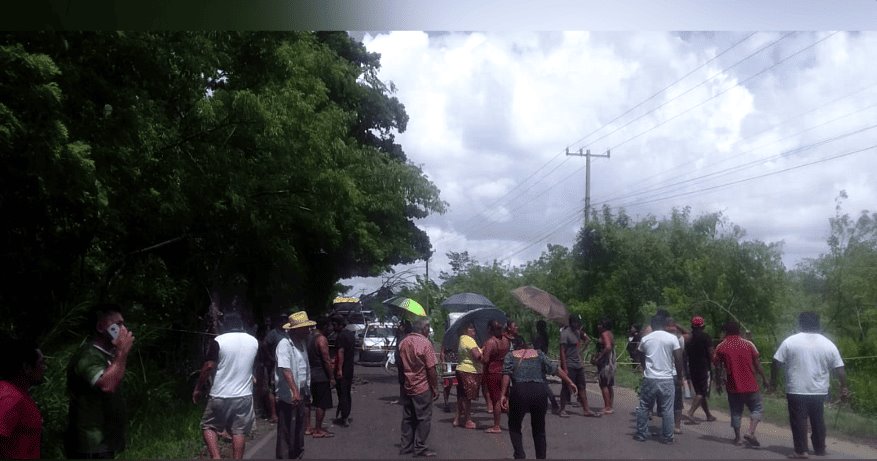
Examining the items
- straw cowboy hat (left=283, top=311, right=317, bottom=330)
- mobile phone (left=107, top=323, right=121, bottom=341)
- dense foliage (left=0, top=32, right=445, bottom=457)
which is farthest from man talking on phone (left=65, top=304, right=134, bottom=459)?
straw cowboy hat (left=283, top=311, right=317, bottom=330)

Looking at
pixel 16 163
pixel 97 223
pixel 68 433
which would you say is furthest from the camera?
pixel 97 223

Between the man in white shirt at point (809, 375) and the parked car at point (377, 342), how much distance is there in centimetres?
354

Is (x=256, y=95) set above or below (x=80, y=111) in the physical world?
above

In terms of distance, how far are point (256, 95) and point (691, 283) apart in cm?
463

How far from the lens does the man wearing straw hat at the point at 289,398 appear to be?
25.0ft

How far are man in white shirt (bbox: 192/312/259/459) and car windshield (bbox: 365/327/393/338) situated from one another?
1.67 metres

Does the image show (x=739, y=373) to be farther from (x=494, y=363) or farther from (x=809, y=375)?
(x=494, y=363)

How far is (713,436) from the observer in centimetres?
782

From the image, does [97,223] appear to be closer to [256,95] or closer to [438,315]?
[256,95]

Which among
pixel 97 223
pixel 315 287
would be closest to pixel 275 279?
pixel 315 287

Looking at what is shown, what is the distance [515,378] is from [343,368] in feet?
7.19

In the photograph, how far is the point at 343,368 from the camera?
29.4 feet

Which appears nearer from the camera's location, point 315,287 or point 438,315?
point 438,315

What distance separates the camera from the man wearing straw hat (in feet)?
25.0
